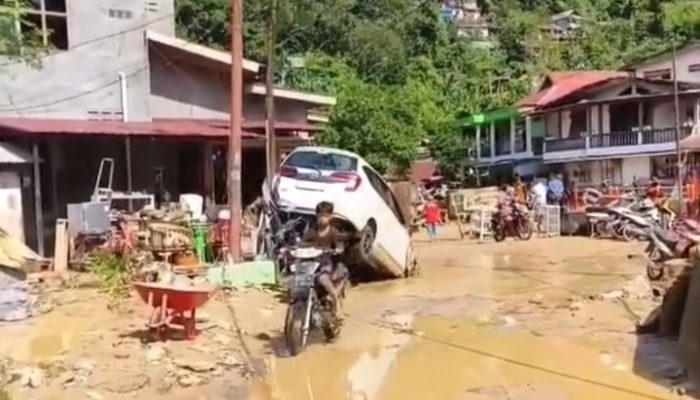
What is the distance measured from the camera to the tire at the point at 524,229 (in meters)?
24.1

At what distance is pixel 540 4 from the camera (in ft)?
257

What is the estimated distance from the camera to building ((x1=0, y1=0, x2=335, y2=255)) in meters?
17.2

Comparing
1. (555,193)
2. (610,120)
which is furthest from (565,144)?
(555,193)

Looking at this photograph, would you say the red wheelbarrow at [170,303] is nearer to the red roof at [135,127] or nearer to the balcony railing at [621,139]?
the red roof at [135,127]

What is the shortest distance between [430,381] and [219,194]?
1297cm

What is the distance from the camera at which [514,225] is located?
79.5 feet

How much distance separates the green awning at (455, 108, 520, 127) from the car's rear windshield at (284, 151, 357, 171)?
33.1 meters

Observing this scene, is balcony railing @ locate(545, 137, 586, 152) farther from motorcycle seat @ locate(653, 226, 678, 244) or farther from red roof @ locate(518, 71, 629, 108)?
motorcycle seat @ locate(653, 226, 678, 244)

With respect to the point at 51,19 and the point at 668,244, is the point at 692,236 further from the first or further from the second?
the point at 51,19

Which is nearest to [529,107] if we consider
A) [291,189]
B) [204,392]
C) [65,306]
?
[291,189]

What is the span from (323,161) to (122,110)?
7.00 meters

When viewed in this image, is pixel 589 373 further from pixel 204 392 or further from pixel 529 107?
pixel 529 107

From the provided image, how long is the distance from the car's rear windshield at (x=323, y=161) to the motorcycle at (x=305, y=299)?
452 centimetres

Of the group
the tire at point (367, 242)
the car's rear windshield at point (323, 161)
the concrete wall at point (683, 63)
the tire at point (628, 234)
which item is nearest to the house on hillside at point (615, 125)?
the concrete wall at point (683, 63)
